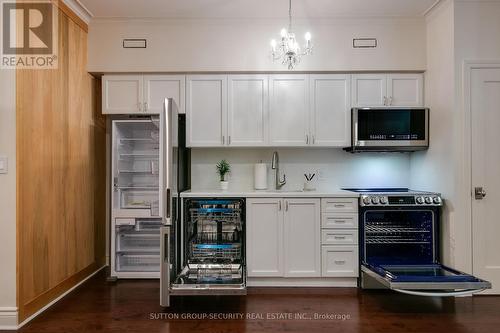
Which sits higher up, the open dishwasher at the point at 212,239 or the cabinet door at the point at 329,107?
the cabinet door at the point at 329,107

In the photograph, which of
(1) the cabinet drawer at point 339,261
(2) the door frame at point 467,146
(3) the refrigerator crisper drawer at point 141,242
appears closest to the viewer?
(2) the door frame at point 467,146

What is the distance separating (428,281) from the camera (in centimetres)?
277

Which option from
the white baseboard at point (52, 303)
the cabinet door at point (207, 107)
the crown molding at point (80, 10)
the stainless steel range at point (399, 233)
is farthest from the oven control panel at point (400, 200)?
the crown molding at point (80, 10)

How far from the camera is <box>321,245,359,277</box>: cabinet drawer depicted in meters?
3.38

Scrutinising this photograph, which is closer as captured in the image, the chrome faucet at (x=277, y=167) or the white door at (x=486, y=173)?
the white door at (x=486, y=173)

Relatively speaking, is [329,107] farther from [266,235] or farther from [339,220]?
[266,235]

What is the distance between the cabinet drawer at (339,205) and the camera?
3398 millimetres

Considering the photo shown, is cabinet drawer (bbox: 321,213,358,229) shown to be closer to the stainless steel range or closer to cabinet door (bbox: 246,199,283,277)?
the stainless steel range

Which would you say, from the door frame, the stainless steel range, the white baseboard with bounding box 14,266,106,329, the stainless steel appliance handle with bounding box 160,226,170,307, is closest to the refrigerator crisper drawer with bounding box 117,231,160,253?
the white baseboard with bounding box 14,266,106,329

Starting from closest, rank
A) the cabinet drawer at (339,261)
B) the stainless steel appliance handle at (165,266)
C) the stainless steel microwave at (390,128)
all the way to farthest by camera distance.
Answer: the stainless steel appliance handle at (165,266) < the cabinet drawer at (339,261) < the stainless steel microwave at (390,128)

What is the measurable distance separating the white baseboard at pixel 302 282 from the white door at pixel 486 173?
1.22m

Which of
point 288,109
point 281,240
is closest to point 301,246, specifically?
point 281,240

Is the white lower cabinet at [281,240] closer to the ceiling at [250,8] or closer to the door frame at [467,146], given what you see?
→ the door frame at [467,146]

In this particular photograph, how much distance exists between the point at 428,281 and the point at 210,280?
6.19ft
